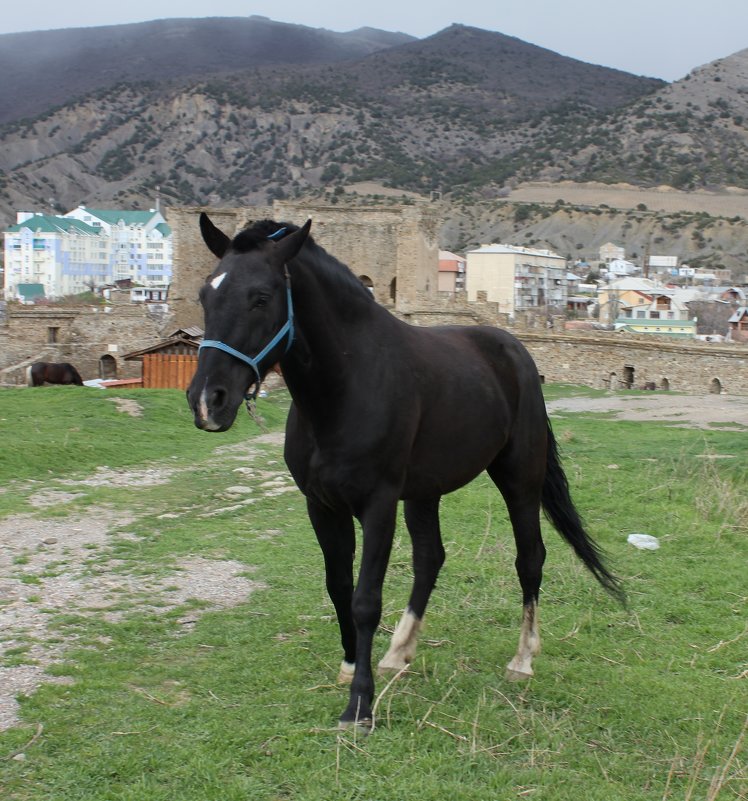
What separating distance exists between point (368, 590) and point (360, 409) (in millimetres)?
774

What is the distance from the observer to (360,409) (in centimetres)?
402

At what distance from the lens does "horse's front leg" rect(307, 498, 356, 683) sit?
430 cm

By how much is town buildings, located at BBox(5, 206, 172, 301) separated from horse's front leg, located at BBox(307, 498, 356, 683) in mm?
78755

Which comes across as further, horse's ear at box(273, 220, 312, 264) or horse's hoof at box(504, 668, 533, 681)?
horse's hoof at box(504, 668, 533, 681)

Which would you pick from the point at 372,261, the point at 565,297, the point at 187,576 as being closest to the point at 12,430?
the point at 187,576

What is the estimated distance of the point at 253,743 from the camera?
3.79 metres

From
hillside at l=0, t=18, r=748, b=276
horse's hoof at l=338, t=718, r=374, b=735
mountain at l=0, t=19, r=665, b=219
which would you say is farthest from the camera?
mountain at l=0, t=19, r=665, b=219

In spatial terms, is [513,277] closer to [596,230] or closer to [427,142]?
[596,230]

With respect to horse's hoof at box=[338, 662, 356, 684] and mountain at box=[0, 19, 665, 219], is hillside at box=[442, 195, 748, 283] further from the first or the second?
horse's hoof at box=[338, 662, 356, 684]

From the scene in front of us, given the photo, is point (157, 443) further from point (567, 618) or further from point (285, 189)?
point (285, 189)

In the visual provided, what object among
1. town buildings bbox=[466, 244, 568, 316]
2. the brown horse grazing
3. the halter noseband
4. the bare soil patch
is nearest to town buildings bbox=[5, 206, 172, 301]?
town buildings bbox=[466, 244, 568, 316]

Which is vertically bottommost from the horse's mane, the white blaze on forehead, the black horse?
the black horse

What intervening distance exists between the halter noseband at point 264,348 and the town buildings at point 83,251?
259ft

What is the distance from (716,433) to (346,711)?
14.7 meters
